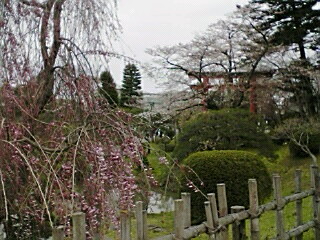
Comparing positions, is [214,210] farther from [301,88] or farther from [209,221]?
[301,88]

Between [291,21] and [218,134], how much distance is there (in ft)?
18.0

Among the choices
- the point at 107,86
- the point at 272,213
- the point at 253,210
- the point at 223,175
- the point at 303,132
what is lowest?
the point at 272,213

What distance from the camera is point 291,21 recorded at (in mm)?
12914

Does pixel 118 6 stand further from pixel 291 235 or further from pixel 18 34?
pixel 291 235

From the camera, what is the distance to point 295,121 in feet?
37.2

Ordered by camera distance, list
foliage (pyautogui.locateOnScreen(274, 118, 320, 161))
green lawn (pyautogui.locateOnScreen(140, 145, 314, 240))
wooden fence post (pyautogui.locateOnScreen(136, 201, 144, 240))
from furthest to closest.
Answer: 1. foliage (pyautogui.locateOnScreen(274, 118, 320, 161))
2. green lawn (pyautogui.locateOnScreen(140, 145, 314, 240))
3. wooden fence post (pyautogui.locateOnScreen(136, 201, 144, 240))

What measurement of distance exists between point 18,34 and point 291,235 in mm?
2547

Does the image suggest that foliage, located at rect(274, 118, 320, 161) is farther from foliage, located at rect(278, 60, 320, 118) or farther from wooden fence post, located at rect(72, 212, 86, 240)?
wooden fence post, located at rect(72, 212, 86, 240)

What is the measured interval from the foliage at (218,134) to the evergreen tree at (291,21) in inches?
167

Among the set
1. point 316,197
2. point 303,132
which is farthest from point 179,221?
point 303,132

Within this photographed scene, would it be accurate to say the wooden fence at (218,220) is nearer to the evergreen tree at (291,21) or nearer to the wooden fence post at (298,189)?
the wooden fence post at (298,189)

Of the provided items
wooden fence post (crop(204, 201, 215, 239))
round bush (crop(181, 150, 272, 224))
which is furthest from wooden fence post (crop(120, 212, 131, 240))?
round bush (crop(181, 150, 272, 224))

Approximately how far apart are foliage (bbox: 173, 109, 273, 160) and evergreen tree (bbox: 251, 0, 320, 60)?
4244mm

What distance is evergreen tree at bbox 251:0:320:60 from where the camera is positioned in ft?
40.9
